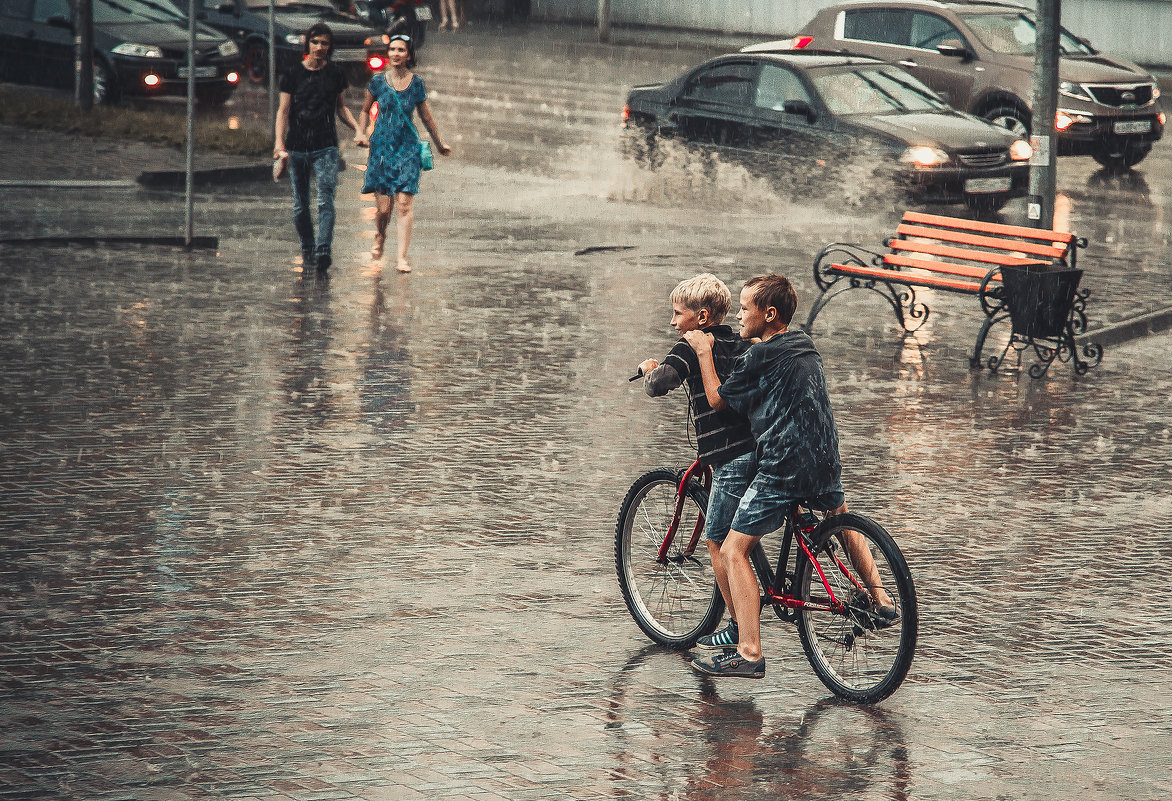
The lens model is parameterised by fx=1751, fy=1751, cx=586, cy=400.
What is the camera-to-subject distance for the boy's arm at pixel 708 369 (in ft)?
18.9

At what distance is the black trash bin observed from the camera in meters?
11.1

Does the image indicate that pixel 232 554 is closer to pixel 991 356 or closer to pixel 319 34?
pixel 991 356

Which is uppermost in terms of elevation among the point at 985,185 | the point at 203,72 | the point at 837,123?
the point at 203,72

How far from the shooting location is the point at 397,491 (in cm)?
802

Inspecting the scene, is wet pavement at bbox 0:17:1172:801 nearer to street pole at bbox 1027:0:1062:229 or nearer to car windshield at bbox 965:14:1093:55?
street pole at bbox 1027:0:1062:229

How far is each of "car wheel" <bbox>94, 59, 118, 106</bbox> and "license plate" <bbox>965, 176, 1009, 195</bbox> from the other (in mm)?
13641

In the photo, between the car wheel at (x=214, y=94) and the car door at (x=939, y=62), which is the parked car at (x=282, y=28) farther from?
the car door at (x=939, y=62)

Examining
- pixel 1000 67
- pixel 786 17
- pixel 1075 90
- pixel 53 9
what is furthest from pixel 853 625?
pixel 786 17

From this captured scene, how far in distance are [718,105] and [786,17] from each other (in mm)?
21265

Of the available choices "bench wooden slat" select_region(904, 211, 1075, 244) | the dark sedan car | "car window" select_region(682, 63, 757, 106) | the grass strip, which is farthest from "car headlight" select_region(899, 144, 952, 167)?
the grass strip

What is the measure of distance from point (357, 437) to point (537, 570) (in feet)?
7.77

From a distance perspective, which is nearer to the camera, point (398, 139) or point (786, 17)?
point (398, 139)

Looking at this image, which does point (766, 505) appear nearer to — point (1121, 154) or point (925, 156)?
point (925, 156)

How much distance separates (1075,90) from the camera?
21453mm
